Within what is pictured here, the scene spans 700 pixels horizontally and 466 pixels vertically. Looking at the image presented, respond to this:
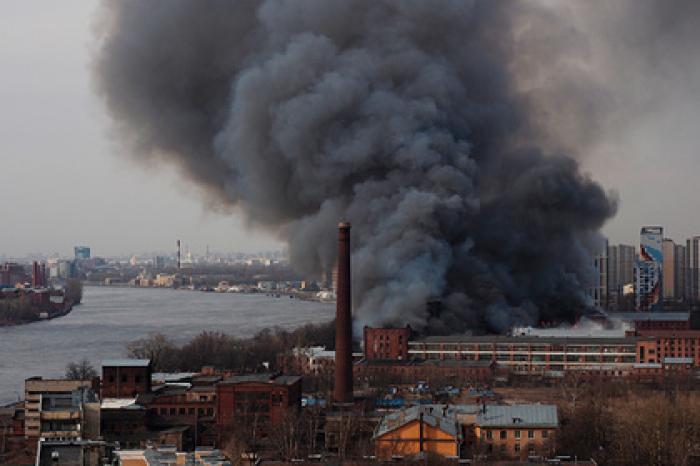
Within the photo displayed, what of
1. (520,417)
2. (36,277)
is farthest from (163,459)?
(36,277)

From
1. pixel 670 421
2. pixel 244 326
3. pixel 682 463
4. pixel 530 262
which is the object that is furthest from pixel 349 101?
pixel 682 463

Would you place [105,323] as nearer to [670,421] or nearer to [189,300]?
[189,300]

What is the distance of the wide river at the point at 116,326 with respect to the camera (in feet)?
Answer: 136

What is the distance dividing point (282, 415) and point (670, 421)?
7.03 meters

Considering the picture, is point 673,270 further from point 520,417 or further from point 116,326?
point 520,417

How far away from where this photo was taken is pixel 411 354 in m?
38.5

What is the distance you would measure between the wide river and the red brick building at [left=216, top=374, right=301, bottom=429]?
25.5ft

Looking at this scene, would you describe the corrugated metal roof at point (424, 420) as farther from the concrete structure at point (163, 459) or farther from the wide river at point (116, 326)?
the wide river at point (116, 326)

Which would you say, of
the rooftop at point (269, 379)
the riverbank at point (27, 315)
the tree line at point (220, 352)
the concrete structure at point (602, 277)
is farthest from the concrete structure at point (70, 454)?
the riverbank at point (27, 315)

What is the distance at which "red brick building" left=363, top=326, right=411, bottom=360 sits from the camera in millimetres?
38281

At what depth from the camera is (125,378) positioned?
28.2 metres

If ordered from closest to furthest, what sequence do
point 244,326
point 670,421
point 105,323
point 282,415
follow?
1. point 670,421
2. point 282,415
3. point 244,326
4. point 105,323

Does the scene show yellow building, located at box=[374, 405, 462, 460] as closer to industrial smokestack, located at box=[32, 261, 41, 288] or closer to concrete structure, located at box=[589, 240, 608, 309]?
concrete structure, located at box=[589, 240, 608, 309]

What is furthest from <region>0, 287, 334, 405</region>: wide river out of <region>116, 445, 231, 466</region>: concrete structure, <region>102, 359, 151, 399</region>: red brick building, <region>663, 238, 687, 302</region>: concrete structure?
<region>663, 238, 687, 302</region>: concrete structure
